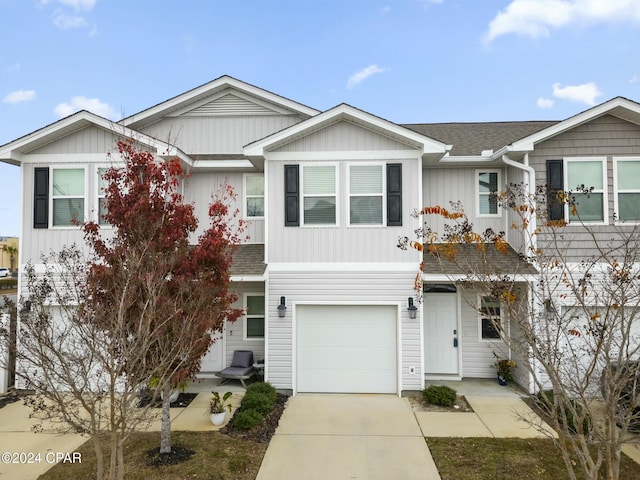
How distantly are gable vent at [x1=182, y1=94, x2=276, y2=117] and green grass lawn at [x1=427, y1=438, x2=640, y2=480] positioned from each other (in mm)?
9392

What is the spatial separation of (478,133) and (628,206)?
4810 mm

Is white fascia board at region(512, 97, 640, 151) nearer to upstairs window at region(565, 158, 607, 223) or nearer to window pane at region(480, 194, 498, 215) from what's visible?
upstairs window at region(565, 158, 607, 223)

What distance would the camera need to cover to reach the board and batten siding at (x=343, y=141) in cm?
952

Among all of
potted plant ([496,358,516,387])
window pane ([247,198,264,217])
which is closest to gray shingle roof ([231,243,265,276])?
window pane ([247,198,264,217])

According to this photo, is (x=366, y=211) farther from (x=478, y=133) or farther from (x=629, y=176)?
(x=629, y=176)

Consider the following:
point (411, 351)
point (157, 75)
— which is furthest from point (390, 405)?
point (157, 75)

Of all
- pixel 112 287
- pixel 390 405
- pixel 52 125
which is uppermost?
pixel 52 125

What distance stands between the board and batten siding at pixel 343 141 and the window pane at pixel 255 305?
3.90 meters

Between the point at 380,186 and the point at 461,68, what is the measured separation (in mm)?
12473

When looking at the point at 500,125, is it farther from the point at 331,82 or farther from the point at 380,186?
the point at 331,82

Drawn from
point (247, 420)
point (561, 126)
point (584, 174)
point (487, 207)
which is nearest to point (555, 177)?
point (584, 174)

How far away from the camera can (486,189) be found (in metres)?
10.7

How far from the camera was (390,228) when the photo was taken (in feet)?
30.9

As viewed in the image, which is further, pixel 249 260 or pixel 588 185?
pixel 249 260
